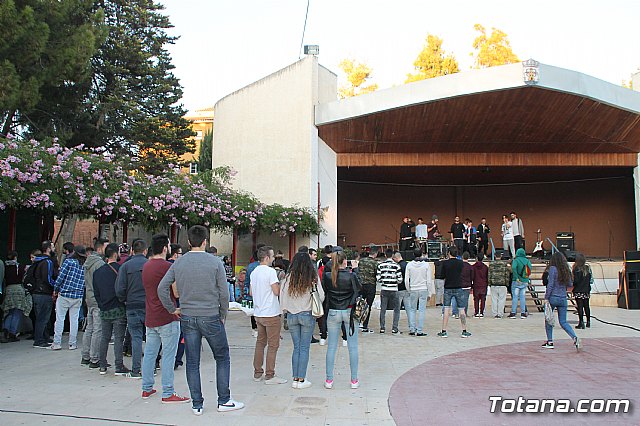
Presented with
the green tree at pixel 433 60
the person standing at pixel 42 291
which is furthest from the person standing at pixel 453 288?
the green tree at pixel 433 60

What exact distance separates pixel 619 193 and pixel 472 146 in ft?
30.3

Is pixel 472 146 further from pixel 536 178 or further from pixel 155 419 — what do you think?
pixel 155 419

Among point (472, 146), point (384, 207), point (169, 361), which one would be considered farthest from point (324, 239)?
point (169, 361)

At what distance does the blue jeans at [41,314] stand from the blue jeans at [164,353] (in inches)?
141

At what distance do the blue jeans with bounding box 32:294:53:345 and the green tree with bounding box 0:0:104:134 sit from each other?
611 centimetres

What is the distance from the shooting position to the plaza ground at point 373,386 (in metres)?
5.03

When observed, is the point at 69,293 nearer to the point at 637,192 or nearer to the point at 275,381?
the point at 275,381

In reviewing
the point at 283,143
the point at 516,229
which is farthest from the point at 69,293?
the point at 516,229

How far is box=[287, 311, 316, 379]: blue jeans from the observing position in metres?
6.03

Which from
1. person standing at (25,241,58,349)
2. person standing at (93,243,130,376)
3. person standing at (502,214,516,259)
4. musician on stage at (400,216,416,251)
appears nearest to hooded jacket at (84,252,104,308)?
person standing at (93,243,130,376)

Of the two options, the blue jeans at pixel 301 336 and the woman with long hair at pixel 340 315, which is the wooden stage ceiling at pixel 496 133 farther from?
the blue jeans at pixel 301 336

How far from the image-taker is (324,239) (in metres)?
18.8

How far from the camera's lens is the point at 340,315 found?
6.13 m

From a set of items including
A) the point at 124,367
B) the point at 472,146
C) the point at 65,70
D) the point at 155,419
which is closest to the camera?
the point at 155,419
